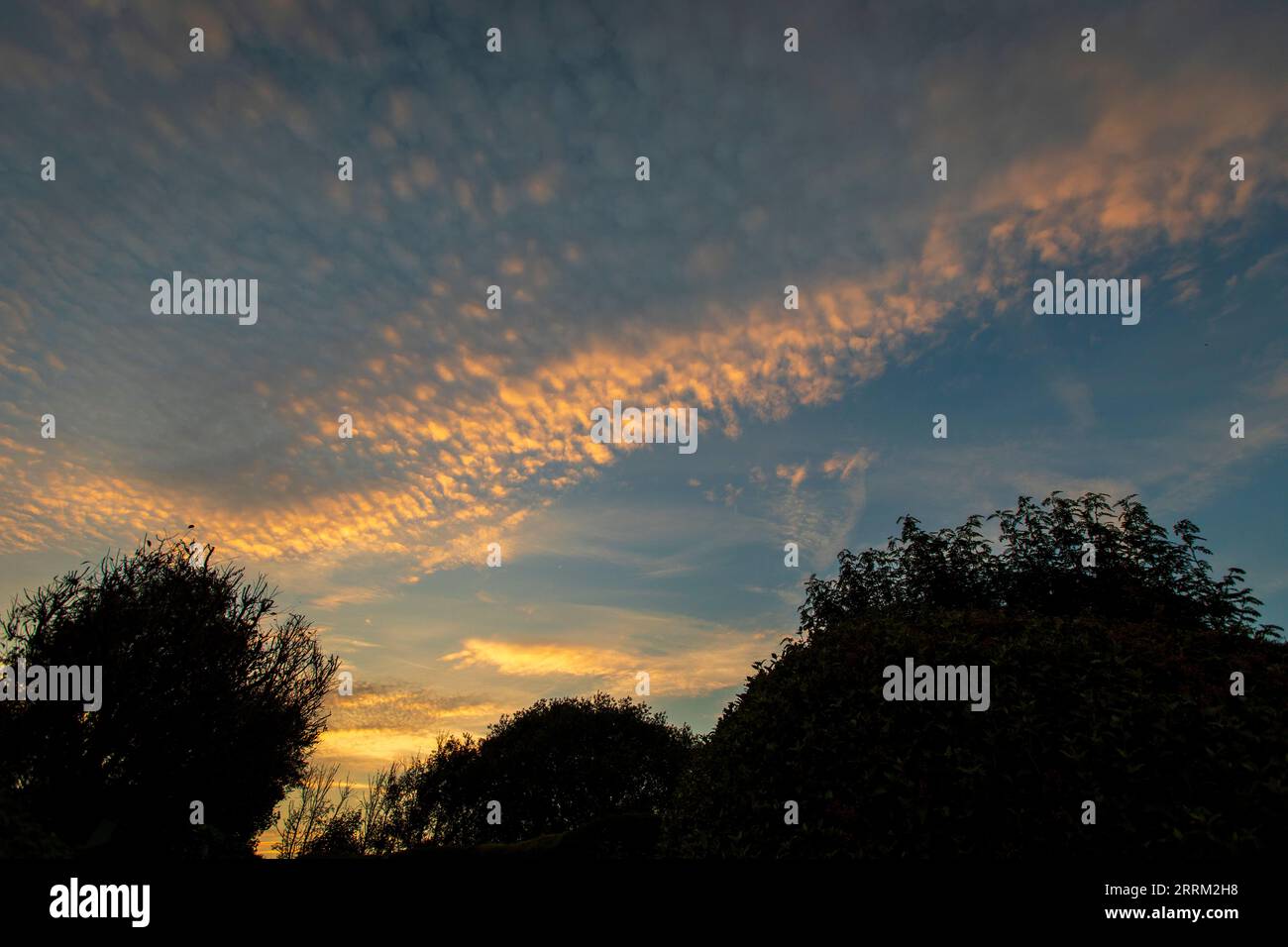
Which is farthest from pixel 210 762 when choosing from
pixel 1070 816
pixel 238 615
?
pixel 1070 816

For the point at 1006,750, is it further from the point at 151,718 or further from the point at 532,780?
the point at 532,780

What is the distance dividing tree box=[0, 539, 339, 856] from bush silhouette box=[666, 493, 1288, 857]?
1745 cm

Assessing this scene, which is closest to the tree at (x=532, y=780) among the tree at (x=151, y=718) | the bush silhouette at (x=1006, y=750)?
the tree at (x=151, y=718)

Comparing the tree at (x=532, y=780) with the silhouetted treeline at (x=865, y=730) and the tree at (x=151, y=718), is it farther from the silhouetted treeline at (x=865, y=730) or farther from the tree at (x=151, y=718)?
Result: the tree at (x=151, y=718)

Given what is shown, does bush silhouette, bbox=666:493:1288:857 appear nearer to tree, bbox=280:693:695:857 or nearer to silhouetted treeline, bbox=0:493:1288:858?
silhouetted treeline, bbox=0:493:1288:858

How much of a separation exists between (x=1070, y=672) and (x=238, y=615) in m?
24.8

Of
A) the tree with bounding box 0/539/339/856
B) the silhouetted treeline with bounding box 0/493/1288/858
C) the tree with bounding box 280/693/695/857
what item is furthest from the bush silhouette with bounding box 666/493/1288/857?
the tree with bounding box 280/693/695/857

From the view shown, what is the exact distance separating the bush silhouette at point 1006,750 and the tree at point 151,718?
17.5m

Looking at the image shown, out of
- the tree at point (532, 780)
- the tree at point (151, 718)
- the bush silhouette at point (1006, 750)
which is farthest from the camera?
the tree at point (532, 780)

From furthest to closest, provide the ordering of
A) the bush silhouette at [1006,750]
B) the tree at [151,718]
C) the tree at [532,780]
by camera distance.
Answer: the tree at [532,780], the tree at [151,718], the bush silhouette at [1006,750]

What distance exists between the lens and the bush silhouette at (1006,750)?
747 cm

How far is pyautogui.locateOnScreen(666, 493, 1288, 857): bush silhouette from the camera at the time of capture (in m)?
7.47
